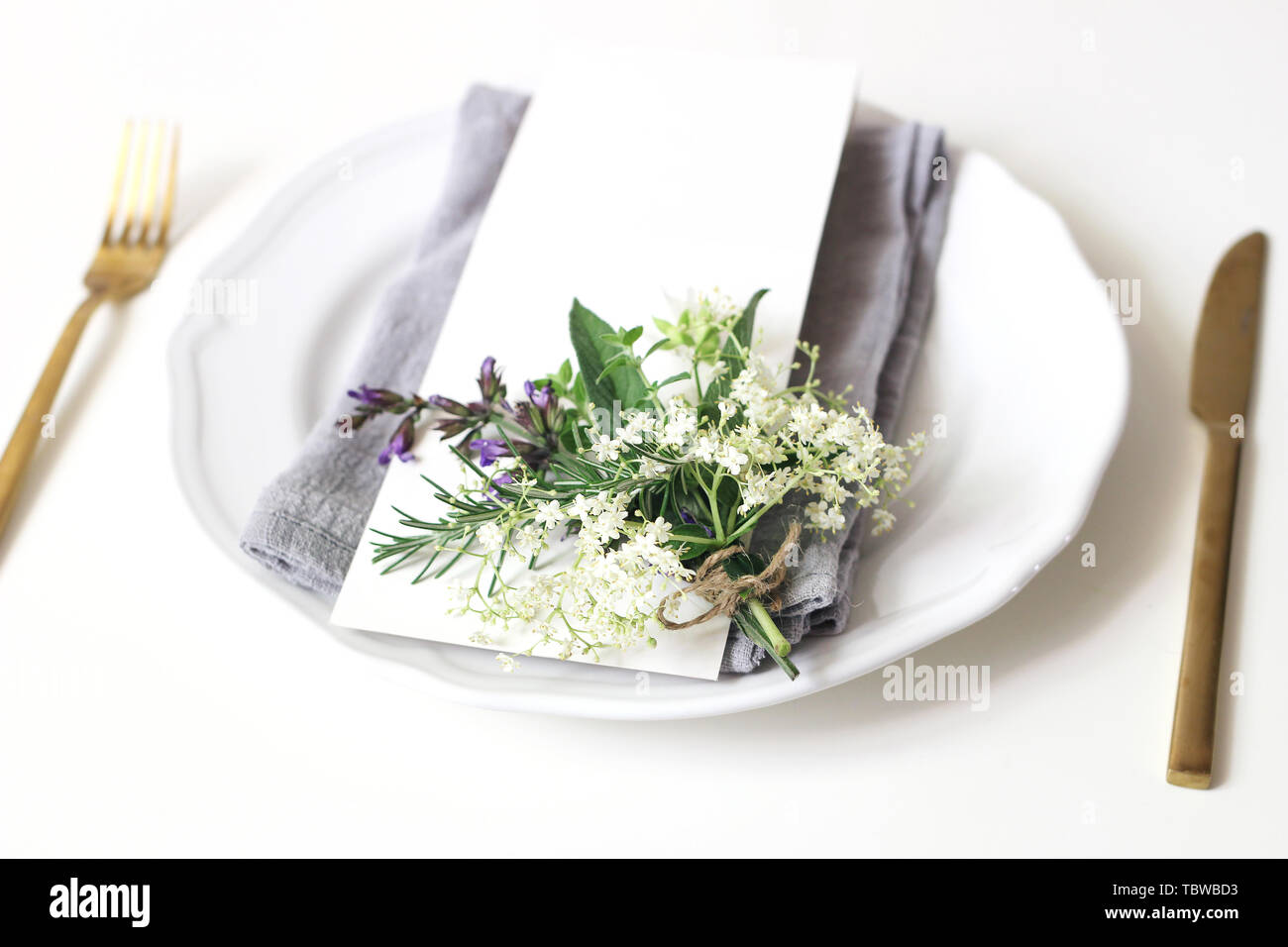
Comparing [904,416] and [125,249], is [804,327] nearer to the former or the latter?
[904,416]

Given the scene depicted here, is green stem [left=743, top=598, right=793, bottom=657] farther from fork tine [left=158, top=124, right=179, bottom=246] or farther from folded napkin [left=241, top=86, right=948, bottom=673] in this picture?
fork tine [left=158, top=124, right=179, bottom=246]

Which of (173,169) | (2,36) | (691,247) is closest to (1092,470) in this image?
(691,247)

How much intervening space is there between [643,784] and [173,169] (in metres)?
0.97

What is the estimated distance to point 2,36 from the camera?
151 cm

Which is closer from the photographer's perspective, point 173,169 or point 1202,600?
point 1202,600

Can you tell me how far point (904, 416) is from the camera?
974mm

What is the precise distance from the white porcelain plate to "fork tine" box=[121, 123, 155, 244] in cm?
22

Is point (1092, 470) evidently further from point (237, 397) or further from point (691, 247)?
point (237, 397)

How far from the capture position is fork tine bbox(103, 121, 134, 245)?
3.98ft

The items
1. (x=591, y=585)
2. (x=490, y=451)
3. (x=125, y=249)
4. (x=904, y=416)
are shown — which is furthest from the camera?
(x=125, y=249)

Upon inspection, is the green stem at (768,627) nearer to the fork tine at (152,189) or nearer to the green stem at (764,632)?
the green stem at (764,632)

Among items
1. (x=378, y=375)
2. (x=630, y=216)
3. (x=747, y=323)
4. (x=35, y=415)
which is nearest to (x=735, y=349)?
(x=747, y=323)

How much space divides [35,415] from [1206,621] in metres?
1.10

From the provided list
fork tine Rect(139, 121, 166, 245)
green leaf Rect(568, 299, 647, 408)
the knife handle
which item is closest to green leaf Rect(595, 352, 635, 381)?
green leaf Rect(568, 299, 647, 408)
